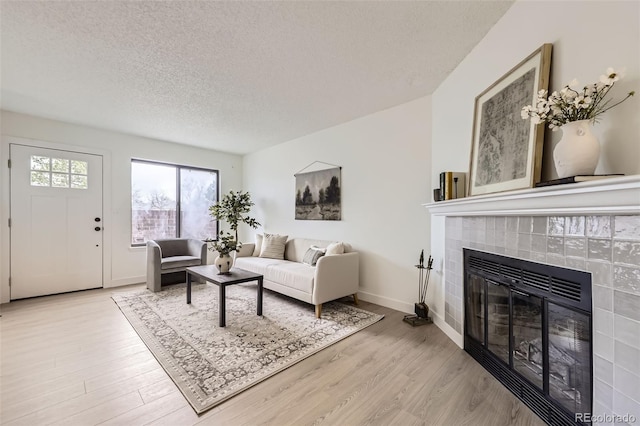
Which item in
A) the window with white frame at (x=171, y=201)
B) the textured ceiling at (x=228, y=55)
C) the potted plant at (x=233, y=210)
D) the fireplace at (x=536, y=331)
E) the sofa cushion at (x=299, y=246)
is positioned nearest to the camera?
the fireplace at (x=536, y=331)

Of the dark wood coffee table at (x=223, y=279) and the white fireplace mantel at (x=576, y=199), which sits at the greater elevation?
the white fireplace mantel at (x=576, y=199)

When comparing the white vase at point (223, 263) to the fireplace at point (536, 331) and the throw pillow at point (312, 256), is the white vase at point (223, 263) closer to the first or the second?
the throw pillow at point (312, 256)

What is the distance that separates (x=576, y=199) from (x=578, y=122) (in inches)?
14.6

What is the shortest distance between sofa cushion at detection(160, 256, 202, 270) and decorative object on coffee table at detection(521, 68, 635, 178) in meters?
4.69

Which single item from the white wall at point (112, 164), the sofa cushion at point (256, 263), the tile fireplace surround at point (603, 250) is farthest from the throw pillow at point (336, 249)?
the white wall at point (112, 164)

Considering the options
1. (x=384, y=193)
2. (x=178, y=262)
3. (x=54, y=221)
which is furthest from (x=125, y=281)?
(x=384, y=193)

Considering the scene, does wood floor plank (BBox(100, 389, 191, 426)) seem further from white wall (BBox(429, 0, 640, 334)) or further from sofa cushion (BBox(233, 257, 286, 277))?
white wall (BBox(429, 0, 640, 334))

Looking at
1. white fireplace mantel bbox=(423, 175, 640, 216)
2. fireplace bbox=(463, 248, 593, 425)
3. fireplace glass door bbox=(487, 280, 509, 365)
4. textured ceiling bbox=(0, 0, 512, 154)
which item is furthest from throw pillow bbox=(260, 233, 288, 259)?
white fireplace mantel bbox=(423, 175, 640, 216)

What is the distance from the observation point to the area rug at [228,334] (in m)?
1.88

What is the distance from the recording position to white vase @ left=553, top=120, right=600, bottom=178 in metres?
1.17

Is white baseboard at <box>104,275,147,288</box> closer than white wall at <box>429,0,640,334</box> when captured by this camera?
No

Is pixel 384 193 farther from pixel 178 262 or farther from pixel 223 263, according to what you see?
pixel 178 262

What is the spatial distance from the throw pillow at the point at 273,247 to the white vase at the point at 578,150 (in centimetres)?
374

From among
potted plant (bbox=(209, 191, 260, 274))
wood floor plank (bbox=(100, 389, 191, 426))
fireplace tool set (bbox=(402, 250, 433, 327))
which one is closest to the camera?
wood floor plank (bbox=(100, 389, 191, 426))
